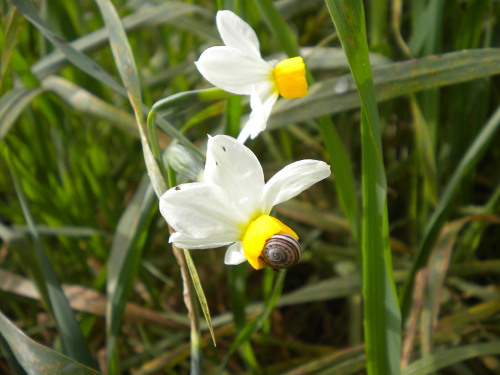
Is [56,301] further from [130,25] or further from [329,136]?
[130,25]

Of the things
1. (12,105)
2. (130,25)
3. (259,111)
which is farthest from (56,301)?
(130,25)

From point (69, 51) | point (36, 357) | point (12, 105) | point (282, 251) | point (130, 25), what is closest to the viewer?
point (282, 251)

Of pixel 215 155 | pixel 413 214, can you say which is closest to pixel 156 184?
pixel 215 155

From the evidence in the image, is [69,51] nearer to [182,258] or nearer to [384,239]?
[182,258]

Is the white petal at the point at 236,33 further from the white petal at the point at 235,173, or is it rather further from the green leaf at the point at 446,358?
the green leaf at the point at 446,358

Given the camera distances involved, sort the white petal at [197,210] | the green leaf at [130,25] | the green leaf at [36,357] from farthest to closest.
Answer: the green leaf at [130,25]
the green leaf at [36,357]
the white petal at [197,210]

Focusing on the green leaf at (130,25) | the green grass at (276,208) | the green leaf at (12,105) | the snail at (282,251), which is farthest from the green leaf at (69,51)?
the snail at (282,251)
